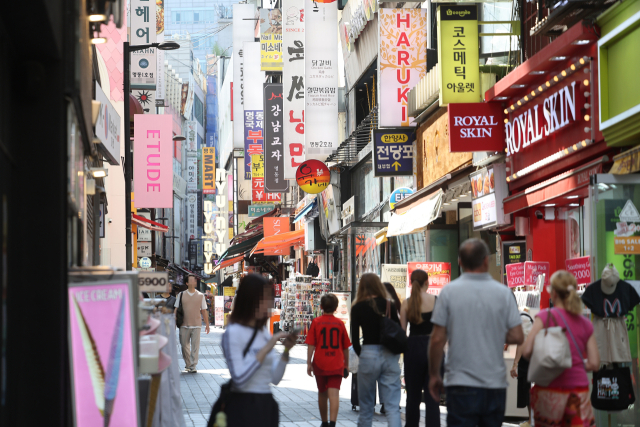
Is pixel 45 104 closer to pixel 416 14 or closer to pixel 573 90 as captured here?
pixel 573 90

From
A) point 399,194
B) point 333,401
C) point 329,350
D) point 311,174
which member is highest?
point 311,174

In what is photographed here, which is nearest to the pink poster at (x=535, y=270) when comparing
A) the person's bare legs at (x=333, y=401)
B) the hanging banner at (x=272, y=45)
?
the person's bare legs at (x=333, y=401)

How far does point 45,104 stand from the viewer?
5375 mm

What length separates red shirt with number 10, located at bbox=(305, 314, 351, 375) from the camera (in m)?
9.80

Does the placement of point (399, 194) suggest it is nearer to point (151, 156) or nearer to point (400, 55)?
point (400, 55)

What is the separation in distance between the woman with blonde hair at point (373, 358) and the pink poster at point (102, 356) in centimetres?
311

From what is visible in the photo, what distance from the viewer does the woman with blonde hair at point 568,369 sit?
20.1ft

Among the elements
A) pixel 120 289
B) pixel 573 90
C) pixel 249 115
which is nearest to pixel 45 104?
pixel 120 289

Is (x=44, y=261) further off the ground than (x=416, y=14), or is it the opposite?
(x=416, y=14)

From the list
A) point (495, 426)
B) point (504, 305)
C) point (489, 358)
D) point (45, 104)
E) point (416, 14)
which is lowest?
point (495, 426)

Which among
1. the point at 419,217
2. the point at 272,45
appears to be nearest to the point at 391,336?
the point at 419,217

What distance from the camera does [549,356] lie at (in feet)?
19.7

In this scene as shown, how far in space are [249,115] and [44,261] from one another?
43.6 metres

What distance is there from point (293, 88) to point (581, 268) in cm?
1867
